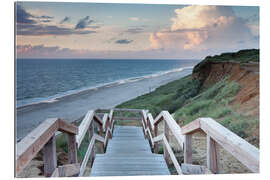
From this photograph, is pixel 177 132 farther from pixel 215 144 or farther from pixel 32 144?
pixel 32 144

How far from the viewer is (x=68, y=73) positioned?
48.0 ft

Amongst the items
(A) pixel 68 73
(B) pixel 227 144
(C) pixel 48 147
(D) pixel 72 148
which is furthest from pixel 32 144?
(A) pixel 68 73

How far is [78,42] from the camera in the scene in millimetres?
6062

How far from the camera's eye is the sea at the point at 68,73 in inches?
250

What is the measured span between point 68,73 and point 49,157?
1368 centimetres

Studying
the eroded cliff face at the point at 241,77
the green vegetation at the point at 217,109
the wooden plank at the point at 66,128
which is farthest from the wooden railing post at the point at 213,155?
the eroded cliff face at the point at 241,77

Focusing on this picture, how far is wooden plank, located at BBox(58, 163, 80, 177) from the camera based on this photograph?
61.4 inches

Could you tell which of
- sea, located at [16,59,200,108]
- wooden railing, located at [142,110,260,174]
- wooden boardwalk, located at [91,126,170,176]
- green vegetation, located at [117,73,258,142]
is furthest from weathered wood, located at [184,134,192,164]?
sea, located at [16,59,200,108]

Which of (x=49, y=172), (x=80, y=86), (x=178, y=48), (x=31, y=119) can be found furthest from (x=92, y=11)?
(x=80, y=86)

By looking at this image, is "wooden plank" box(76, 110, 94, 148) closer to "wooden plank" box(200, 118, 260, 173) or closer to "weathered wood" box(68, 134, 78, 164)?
"weathered wood" box(68, 134, 78, 164)

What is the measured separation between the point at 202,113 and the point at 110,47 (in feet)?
9.16

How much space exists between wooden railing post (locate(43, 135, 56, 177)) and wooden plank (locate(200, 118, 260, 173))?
2.85ft
